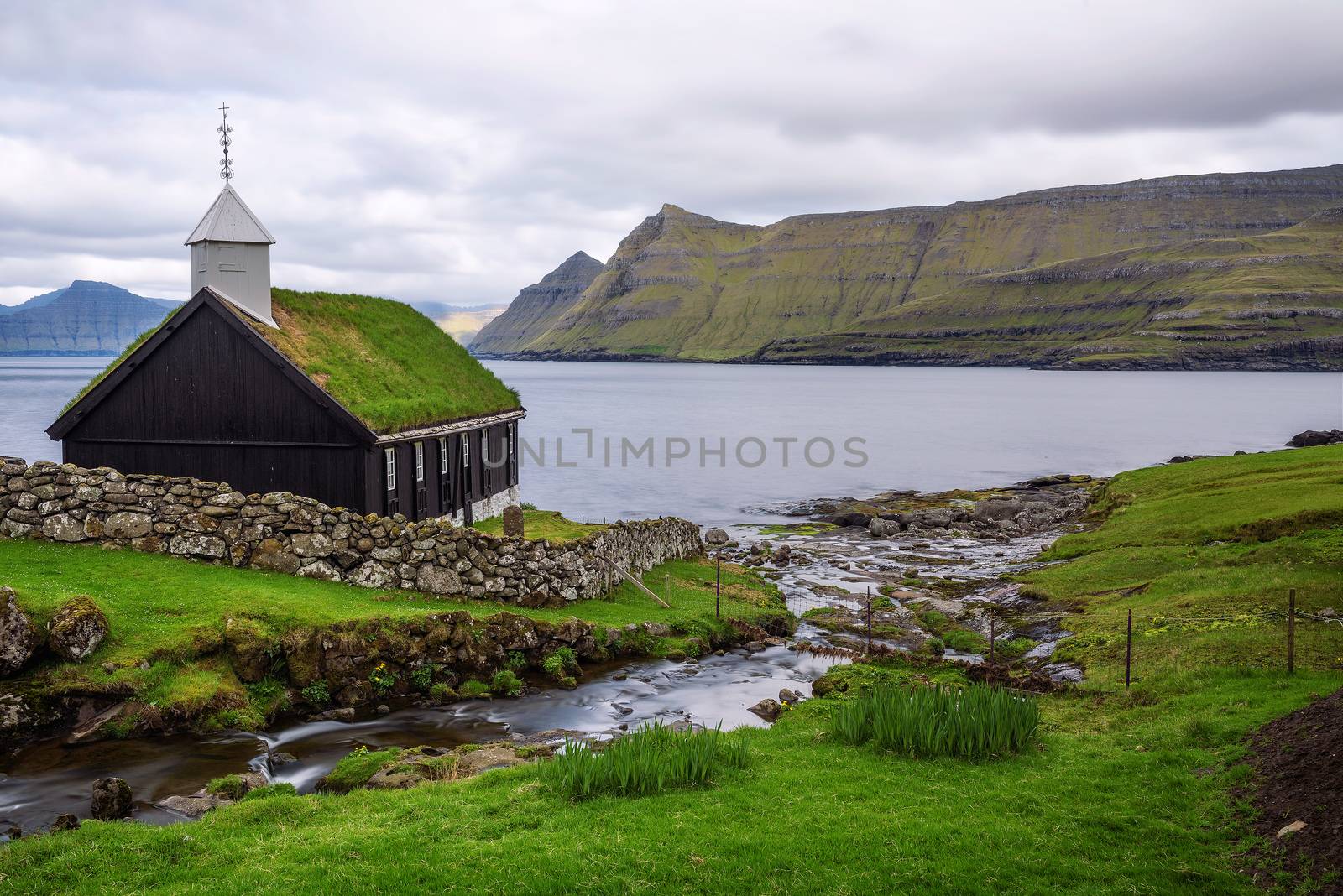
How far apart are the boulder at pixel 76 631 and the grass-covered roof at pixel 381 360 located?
11.2 metres

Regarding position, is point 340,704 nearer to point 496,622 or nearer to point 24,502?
point 496,622

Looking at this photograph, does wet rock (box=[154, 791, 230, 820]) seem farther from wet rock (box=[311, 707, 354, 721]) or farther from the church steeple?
the church steeple

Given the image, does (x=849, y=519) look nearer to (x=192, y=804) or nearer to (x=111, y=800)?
(x=192, y=804)

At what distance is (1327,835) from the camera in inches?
394

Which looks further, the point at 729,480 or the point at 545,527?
the point at 729,480

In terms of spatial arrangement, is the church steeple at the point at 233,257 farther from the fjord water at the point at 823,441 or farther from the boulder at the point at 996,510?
the boulder at the point at 996,510

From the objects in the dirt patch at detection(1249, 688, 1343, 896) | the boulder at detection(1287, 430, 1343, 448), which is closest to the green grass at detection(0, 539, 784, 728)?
the dirt patch at detection(1249, 688, 1343, 896)

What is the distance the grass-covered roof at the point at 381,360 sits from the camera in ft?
101

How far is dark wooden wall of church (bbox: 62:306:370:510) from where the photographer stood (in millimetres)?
29594

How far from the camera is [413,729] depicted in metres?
20.3

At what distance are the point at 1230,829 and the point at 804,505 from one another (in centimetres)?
5942

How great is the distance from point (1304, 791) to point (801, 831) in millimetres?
6291

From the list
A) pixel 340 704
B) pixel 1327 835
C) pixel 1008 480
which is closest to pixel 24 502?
pixel 340 704

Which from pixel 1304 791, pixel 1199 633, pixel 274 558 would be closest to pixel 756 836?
pixel 1304 791
